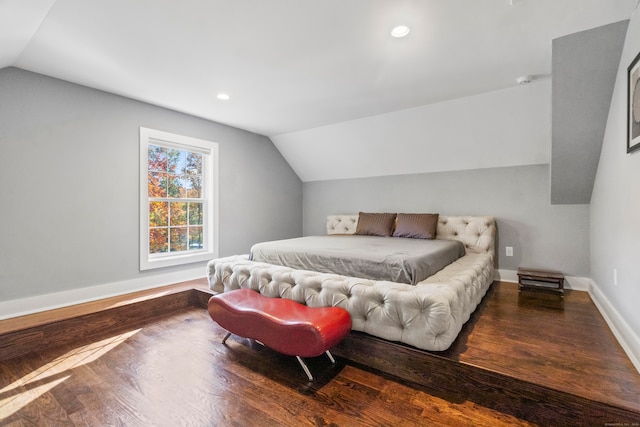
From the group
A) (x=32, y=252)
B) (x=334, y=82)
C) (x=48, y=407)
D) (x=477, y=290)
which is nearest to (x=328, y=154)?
(x=334, y=82)

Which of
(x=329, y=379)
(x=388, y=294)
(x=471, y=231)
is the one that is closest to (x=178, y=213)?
(x=329, y=379)

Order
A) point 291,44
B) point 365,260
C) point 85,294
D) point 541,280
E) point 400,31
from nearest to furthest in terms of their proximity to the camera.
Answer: point 400,31, point 291,44, point 365,260, point 85,294, point 541,280

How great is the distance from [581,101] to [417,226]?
1955 mm

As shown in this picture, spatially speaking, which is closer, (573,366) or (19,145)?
(573,366)

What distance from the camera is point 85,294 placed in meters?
2.90

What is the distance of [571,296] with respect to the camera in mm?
3020

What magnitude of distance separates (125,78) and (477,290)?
12.2ft

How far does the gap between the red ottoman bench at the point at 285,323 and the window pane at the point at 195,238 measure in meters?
1.86

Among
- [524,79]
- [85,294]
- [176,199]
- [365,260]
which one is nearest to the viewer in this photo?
[365,260]

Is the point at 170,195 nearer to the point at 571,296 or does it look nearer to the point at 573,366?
the point at 573,366

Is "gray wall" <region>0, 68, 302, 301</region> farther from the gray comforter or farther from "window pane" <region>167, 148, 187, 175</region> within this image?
the gray comforter

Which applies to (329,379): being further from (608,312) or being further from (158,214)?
(158,214)

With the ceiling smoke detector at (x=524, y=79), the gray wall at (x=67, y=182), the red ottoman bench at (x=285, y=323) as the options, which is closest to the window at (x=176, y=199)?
the gray wall at (x=67, y=182)

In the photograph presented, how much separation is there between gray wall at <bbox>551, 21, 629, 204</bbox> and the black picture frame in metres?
0.35
